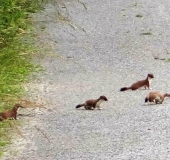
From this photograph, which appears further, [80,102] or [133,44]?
[133,44]

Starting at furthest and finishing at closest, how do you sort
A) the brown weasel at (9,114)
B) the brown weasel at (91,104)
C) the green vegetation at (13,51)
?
the green vegetation at (13,51), the brown weasel at (91,104), the brown weasel at (9,114)

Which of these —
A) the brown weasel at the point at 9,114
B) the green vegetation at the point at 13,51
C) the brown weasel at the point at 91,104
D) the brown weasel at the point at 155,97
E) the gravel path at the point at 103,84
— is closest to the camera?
the gravel path at the point at 103,84

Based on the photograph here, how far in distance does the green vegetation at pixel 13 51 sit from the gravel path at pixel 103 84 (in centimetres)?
24

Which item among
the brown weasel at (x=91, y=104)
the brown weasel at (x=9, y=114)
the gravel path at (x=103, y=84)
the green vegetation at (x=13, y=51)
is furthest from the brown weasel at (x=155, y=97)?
the brown weasel at (x=9, y=114)

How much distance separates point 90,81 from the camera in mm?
8797

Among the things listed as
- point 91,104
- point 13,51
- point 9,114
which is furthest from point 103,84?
point 9,114

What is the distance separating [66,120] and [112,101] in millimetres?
885

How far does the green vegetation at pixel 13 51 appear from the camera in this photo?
7.79m

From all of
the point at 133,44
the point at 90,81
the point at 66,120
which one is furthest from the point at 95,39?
the point at 66,120

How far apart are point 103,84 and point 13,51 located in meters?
1.05

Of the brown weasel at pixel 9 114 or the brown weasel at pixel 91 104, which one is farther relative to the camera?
the brown weasel at pixel 91 104

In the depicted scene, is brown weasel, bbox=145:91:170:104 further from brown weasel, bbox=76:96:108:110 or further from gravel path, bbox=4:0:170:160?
brown weasel, bbox=76:96:108:110

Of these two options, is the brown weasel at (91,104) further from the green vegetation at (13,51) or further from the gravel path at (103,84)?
the green vegetation at (13,51)

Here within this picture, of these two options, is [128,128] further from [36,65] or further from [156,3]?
[156,3]
